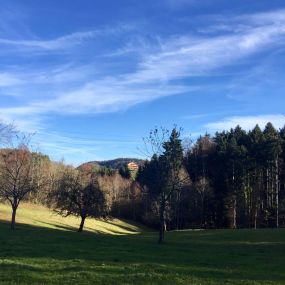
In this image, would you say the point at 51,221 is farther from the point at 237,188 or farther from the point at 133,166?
the point at 133,166

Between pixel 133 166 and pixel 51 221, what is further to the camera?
pixel 133 166

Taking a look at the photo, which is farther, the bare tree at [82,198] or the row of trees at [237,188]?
the row of trees at [237,188]

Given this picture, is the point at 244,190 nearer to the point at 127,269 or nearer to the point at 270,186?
the point at 270,186

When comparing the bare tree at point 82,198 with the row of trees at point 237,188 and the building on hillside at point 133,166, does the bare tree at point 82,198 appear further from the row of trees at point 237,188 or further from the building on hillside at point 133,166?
the building on hillside at point 133,166

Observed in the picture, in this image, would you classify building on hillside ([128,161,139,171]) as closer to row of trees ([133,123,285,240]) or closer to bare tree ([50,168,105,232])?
row of trees ([133,123,285,240])

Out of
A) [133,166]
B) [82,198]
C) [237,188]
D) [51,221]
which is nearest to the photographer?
[82,198]

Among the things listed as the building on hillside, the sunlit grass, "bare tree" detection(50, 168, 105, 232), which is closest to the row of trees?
the sunlit grass

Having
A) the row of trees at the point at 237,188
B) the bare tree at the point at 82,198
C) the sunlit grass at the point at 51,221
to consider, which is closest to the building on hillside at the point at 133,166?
the sunlit grass at the point at 51,221

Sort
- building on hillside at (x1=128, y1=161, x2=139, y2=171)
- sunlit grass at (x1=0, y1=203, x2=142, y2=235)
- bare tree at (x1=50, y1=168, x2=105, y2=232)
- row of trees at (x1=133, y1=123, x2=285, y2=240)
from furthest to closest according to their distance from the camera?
building on hillside at (x1=128, y1=161, x2=139, y2=171) → row of trees at (x1=133, y1=123, x2=285, y2=240) → sunlit grass at (x1=0, y1=203, x2=142, y2=235) → bare tree at (x1=50, y1=168, x2=105, y2=232)

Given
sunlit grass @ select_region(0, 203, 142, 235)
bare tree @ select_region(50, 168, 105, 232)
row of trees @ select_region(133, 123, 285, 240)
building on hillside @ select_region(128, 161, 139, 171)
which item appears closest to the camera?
bare tree @ select_region(50, 168, 105, 232)

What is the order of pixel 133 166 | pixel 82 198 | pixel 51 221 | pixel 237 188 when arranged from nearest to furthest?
pixel 82 198, pixel 51 221, pixel 237 188, pixel 133 166

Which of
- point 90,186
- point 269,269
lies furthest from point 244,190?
point 269,269

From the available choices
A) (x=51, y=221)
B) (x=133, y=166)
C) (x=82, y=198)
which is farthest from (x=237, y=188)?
(x=133, y=166)

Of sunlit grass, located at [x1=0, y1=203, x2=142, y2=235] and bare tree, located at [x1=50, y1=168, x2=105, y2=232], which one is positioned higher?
bare tree, located at [x1=50, y1=168, x2=105, y2=232]
